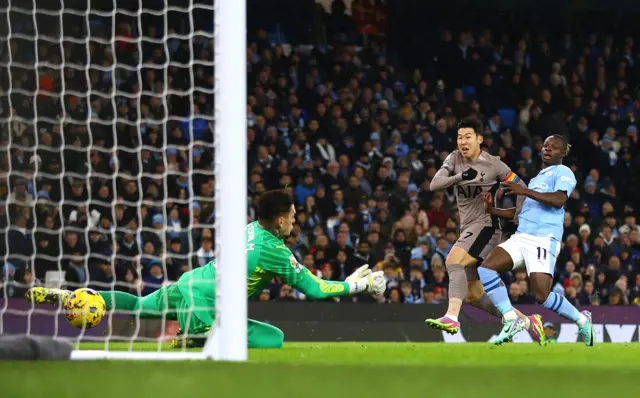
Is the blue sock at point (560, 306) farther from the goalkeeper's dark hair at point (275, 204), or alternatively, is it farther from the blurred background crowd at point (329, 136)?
the blurred background crowd at point (329, 136)

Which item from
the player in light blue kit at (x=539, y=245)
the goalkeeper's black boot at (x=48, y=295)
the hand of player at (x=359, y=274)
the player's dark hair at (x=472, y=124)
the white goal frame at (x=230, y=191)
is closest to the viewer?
the white goal frame at (x=230, y=191)

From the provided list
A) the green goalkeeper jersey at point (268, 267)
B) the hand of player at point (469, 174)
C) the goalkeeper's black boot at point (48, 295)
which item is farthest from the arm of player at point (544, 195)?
the goalkeeper's black boot at point (48, 295)

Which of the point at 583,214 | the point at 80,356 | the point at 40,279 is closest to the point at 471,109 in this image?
the point at 583,214

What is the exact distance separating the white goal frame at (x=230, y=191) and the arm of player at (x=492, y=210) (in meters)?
3.72

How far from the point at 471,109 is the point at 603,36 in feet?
13.5

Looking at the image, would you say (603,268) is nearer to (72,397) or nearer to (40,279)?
(40,279)

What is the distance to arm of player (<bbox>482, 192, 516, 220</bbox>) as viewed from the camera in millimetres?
9391

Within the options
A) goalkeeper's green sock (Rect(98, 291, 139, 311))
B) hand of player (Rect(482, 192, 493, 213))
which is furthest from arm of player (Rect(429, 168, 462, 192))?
goalkeeper's green sock (Rect(98, 291, 139, 311))

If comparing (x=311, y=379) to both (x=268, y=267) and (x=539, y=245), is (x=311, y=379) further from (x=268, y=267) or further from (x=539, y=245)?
(x=539, y=245)

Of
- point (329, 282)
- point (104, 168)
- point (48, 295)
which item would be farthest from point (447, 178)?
point (104, 168)

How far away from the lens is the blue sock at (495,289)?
9266 mm

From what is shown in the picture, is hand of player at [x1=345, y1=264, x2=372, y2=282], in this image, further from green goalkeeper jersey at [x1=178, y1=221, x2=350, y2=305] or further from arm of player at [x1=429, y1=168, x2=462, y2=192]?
arm of player at [x1=429, y1=168, x2=462, y2=192]

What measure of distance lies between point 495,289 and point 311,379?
16.0 feet

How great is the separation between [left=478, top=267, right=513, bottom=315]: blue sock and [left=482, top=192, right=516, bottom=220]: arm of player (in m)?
0.47
